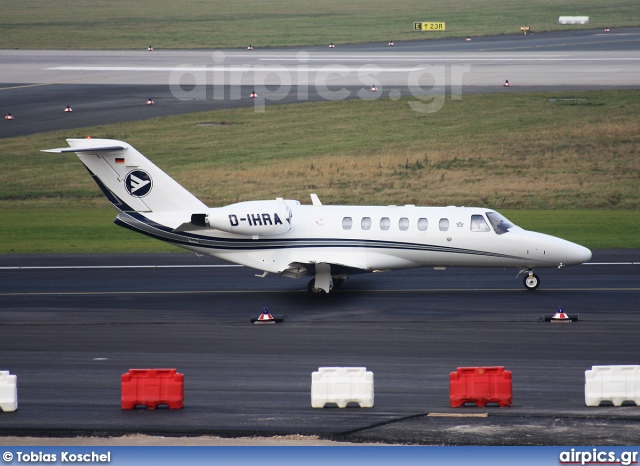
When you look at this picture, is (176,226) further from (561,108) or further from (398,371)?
(561,108)

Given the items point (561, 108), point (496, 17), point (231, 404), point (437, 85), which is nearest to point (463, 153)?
point (561, 108)

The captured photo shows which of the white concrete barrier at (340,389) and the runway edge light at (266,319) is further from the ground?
the runway edge light at (266,319)

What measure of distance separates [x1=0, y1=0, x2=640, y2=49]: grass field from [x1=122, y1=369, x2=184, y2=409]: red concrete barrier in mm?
81052

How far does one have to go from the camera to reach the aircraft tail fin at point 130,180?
30031 millimetres

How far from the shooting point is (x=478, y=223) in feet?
99.6

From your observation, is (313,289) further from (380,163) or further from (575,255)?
(380,163)

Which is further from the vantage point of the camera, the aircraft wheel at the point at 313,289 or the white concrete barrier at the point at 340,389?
the aircraft wheel at the point at 313,289

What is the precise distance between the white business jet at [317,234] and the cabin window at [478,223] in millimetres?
30

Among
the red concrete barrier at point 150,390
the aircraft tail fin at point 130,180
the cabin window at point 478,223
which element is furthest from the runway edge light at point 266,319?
the red concrete barrier at point 150,390

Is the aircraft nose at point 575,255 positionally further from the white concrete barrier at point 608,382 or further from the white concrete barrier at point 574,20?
the white concrete barrier at point 574,20

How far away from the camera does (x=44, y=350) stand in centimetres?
2388

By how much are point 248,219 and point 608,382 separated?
45.3 ft

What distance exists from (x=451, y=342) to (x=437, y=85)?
48363 millimetres

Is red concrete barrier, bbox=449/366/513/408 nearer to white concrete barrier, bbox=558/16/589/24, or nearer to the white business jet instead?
the white business jet
